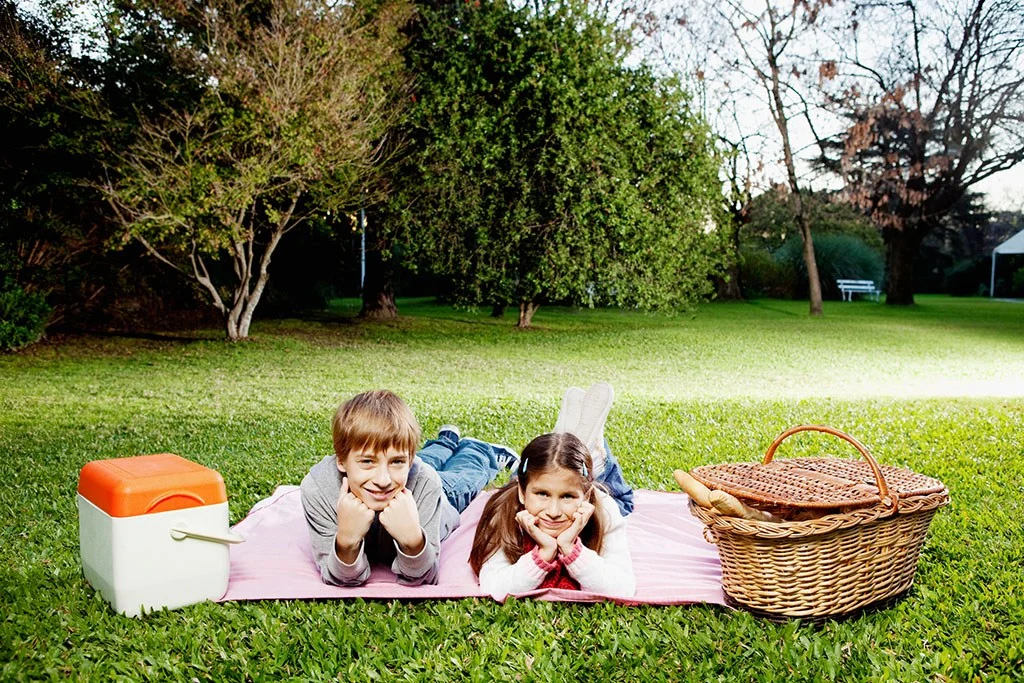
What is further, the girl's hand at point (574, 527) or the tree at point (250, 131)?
the tree at point (250, 131)

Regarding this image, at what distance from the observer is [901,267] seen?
26922 millimetres

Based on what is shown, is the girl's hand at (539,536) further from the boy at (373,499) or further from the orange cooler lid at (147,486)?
the orange cooler lid at (147,486)

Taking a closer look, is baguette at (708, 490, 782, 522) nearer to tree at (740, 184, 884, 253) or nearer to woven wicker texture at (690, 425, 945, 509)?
woven wicker texture at (690, 425, 945, 509)

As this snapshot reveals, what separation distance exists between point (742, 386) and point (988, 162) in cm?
1843

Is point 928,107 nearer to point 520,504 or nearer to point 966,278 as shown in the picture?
point 966,278

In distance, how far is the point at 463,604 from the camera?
3.30m

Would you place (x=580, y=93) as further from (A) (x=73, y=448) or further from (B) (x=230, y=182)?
(A) (x=73, y=448)

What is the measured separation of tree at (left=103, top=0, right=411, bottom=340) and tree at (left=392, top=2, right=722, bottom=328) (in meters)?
1.79

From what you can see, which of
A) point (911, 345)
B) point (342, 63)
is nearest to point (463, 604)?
point (342, 63)

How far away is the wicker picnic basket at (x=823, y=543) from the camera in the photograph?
119 inches

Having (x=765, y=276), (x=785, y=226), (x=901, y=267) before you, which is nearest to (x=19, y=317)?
(x=901, y=267)

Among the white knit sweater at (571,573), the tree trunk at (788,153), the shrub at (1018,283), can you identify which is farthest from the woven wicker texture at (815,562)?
the shrub at (1018,283)

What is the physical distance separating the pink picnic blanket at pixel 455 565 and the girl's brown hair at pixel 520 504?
167 millimetres

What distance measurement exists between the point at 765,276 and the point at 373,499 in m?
29.6
